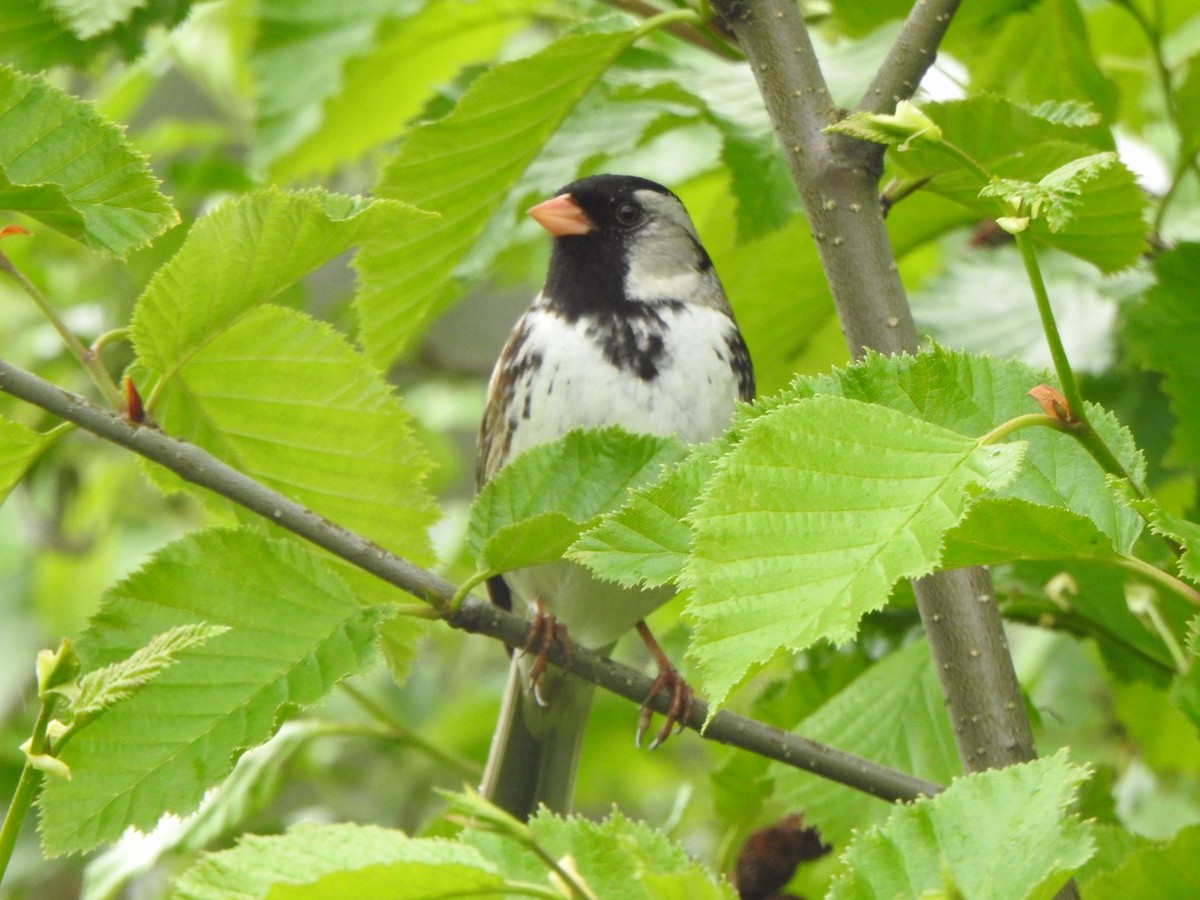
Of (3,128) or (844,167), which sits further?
(844,167)

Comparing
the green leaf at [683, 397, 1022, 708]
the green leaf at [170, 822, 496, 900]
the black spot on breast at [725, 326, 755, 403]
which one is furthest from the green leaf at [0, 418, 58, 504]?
the black spot on breast at [725, 326, 755, 403]

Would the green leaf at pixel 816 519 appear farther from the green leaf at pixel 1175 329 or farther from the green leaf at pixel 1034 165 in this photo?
the green leaf at pixel 1175 329

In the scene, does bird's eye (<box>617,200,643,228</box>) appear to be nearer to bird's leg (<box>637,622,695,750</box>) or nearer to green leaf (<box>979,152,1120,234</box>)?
bird's leg (<box>637,622,695,750</box>)

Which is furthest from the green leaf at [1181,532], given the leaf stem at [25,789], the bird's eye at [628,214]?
the bird's eye at [628,214]

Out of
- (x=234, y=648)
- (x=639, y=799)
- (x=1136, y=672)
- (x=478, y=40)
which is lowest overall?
(x=639, y=799)

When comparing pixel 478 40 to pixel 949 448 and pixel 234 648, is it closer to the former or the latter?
pixel 234 648

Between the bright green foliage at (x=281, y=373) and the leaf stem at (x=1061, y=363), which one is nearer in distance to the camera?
the leaf stem at (x=1061, y=363)

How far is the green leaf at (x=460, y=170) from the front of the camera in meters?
1.26

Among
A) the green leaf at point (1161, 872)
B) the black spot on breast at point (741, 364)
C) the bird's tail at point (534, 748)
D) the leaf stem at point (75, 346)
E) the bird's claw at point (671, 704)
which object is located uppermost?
the leaf stem at point (75, 346)

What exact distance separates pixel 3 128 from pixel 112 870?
0.83 m

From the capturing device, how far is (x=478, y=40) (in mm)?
1894

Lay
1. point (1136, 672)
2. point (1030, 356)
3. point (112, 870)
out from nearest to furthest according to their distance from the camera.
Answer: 1. point (1136, 672)
2. point (112, 870)
3. point (1030, 356)

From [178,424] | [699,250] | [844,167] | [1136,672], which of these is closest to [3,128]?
[178,424]

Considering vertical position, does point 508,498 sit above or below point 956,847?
above
